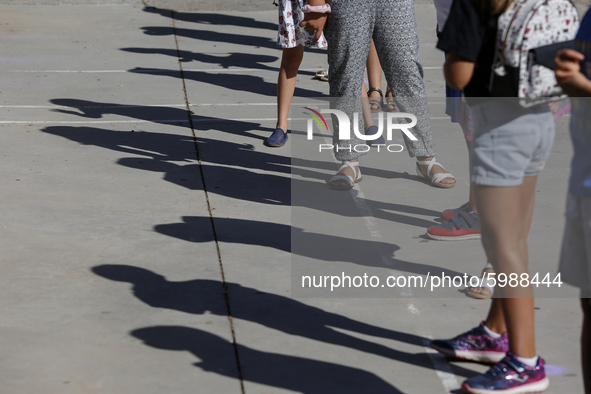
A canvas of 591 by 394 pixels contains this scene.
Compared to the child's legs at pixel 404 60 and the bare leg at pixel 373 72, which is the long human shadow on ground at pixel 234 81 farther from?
the child's legs at pixel 404 60

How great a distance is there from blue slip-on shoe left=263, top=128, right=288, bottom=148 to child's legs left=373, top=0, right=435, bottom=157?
1.35m

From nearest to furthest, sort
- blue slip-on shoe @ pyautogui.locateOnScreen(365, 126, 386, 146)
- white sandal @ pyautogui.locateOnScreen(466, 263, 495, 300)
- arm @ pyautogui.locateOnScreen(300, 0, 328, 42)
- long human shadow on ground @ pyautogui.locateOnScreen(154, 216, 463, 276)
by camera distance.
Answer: white sandal @ pyautogui.locateOnScreen(466, 263, 495, 300) → long human shadow on ground @ pyautogui.locateOnScreen(154, 216, 463, 276) → arm @ pyautogui.locateOnScreen(300, 0, 328, 42) → blue slip-on shoe @ pyautogui.locateOnScreen(365, 126, 386, 146)

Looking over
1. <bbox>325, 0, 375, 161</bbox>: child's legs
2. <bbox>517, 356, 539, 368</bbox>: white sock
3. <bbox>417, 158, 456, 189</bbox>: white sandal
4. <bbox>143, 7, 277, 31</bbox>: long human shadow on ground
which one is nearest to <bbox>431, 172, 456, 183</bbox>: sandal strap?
<bbox>417, 158, 456, 189</bbox>: white sandal

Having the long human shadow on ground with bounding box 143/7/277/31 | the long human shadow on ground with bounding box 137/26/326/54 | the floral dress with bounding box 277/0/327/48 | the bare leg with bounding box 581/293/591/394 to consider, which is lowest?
the bare leg with bounding box 581/293/591/394

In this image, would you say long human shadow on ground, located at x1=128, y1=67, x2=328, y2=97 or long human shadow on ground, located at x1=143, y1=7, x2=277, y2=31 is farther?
long human shadow on ground, located at x1=143, y1=7, x2=277, y2=31

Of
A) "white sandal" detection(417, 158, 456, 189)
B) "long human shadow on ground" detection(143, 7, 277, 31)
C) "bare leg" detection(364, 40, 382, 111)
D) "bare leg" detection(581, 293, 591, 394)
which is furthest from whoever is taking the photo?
"long human shadow on ground" detection(143, 7, 277, 31)

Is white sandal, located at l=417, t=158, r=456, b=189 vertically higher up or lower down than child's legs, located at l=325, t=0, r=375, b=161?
lower down

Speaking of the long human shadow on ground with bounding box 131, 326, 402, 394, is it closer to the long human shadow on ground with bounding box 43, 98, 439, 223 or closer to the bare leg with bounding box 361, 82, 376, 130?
the long human shadow on ground with bounding box 43, 98, 439, 223

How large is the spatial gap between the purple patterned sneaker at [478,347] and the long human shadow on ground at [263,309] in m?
0.07

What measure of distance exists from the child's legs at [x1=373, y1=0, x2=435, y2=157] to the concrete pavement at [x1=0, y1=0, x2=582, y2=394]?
1.37 feet

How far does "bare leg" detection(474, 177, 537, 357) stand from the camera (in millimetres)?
2693

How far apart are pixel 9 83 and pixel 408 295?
249 inches

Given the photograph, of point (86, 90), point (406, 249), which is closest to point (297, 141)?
point (406, 249)

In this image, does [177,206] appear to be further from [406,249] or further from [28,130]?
[28,130]
